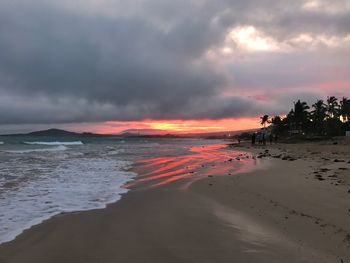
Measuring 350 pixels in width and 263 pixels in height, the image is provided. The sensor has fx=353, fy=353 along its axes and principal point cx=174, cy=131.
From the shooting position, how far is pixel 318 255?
15.2 feet

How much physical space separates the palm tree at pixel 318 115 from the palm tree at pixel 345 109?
495 cm

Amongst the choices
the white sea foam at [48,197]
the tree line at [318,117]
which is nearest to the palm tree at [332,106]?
the tree line at [318,117]

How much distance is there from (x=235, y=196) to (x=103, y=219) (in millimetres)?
3844

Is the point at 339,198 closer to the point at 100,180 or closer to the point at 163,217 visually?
the point at 163,217

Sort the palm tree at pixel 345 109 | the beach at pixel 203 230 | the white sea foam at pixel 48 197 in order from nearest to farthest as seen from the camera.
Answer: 1. the beach at pixel 203 230
2. the white sea foam at pixel 48 197
3. the palm tree at pixel 345 109

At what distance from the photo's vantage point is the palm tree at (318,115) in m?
94.6

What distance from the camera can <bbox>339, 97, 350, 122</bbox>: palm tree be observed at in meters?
88.6

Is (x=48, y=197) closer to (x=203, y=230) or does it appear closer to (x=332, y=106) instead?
(x=203, y=230)

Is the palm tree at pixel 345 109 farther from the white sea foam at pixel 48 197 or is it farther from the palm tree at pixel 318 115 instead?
the white sea foam at pixel 48 197

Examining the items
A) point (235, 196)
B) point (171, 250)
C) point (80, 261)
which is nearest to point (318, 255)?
point (171, 250)

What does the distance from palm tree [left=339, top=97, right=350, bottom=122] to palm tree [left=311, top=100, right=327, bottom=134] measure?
4.95 m

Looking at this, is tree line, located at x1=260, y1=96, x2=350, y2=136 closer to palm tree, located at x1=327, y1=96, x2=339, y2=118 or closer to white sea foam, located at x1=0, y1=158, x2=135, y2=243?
palm tree, located at x1=327, y1=96, x2=339, y2=118

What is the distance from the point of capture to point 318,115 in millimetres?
97438

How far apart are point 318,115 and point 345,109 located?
8.98 meters
